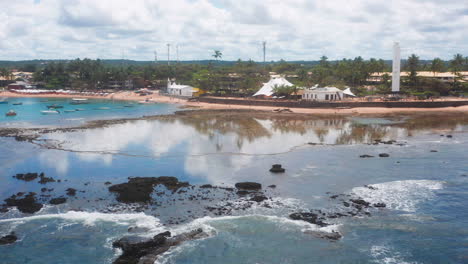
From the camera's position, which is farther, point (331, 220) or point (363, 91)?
point (363, 91)

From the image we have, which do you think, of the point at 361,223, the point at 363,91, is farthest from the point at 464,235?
the point at 363,91

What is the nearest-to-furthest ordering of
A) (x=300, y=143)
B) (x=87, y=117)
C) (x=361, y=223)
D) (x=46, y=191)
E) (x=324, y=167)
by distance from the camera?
(x=361, y=223)
(x=46, y=191)
(x=324, y=167)
(x=300, y=143)
(x=87, y=117)

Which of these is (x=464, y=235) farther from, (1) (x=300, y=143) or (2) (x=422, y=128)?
(2) (x=422, y=128)

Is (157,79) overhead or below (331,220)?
overhead

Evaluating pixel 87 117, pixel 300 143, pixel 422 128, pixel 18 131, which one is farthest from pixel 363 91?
pixel 18 131

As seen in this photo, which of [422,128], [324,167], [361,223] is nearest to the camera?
[361,223]

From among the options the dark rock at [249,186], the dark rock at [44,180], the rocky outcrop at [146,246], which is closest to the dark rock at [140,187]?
the dark rock at [249,186]

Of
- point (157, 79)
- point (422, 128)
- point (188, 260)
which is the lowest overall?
point (188, 260)
